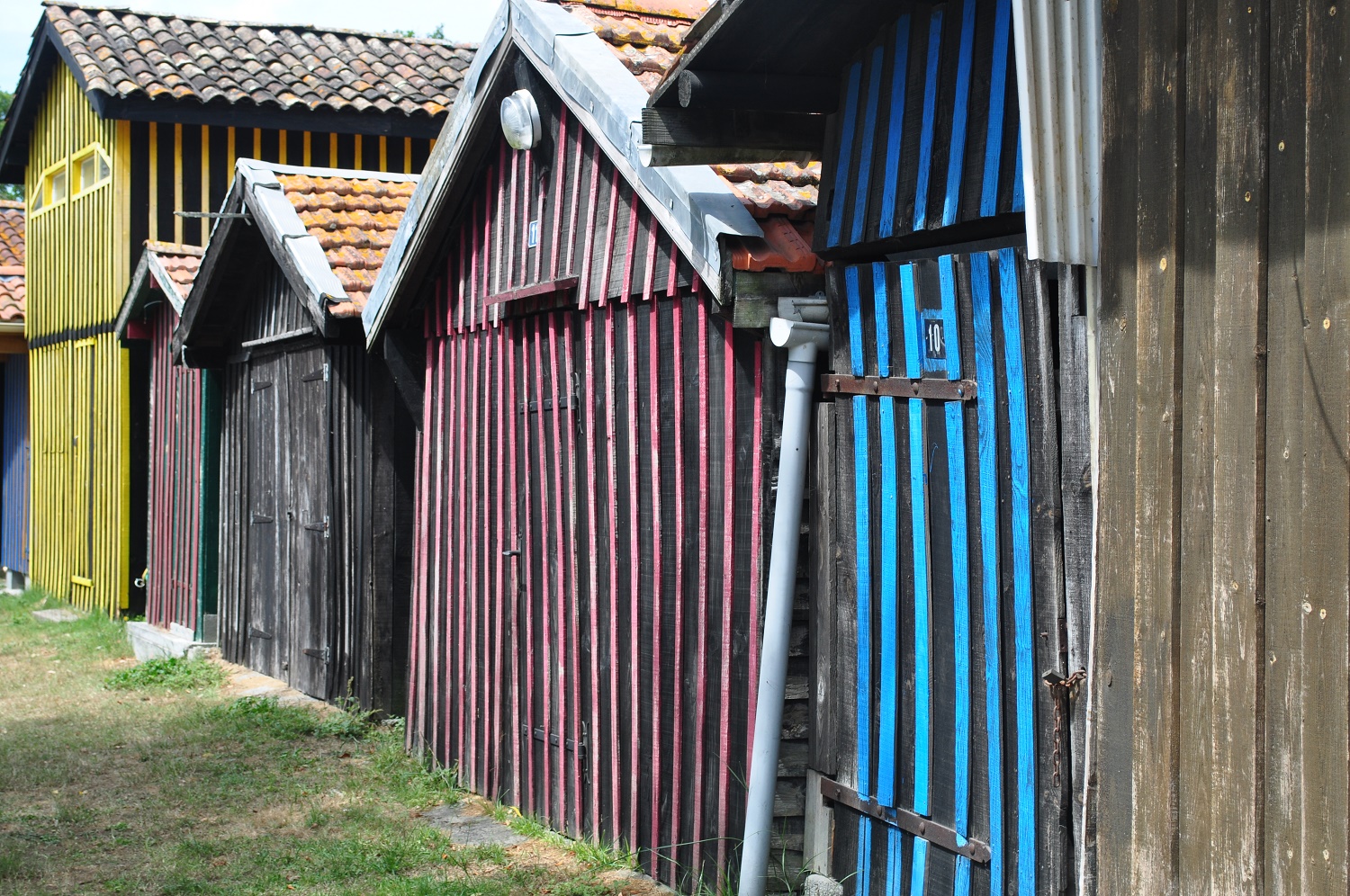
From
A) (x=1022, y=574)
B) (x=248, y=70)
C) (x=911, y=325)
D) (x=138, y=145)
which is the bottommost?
(x=1022, y=574)

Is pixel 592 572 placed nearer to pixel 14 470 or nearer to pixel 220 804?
pixel 220 804

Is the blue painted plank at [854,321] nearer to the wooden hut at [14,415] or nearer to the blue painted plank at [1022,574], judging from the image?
the blue painted plank at [1022,574]

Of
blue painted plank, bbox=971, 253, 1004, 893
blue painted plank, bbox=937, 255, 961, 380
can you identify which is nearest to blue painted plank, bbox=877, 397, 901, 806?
blue painted plank, bbox=937, 255, 961, 380

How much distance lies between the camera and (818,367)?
5125 mm

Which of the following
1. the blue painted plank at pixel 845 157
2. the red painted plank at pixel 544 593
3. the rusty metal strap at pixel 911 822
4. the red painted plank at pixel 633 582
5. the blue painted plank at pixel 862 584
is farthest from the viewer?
the red painted plank at pixel 544 593

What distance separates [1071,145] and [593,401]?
3341 mm

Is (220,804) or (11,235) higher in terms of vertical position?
(11,235)

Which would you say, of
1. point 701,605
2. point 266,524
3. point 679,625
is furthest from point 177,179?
point 701,605

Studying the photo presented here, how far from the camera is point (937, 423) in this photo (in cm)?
445

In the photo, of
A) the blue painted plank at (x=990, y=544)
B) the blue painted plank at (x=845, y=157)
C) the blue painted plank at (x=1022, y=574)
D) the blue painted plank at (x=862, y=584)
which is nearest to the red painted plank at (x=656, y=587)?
the blue painted plank at (x=845, y=157)

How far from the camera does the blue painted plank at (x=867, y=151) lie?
4.80 metres

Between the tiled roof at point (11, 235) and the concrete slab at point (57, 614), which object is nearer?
the concrete slab at point (57, 614)

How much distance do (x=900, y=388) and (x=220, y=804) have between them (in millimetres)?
5009

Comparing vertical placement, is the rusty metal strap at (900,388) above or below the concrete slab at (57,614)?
above
